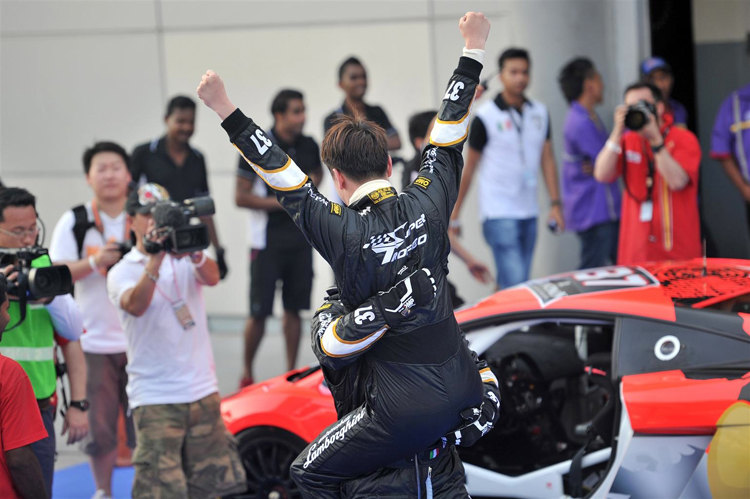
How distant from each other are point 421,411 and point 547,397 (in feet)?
6.43

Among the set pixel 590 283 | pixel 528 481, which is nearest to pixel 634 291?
pixel 590 283

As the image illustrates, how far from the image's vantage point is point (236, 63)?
30.5 feet

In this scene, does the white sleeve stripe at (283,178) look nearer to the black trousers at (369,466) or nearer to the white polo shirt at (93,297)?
the black trousers at (369,466)

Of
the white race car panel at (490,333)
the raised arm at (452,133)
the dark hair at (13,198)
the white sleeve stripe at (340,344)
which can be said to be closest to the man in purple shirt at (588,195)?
the white race car panel at (490,333)

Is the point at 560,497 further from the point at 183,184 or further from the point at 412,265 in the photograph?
the point at 183,184

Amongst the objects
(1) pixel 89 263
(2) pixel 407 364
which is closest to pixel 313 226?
(2) pixel 407 364

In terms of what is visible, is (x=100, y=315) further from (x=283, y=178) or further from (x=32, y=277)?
(x=283, y=178)

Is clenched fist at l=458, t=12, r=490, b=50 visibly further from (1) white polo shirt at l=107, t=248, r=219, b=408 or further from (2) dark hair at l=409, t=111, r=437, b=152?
(2) dark hair at l=409, t=111, r=437, b=152

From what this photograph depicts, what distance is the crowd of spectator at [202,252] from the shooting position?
3990mm

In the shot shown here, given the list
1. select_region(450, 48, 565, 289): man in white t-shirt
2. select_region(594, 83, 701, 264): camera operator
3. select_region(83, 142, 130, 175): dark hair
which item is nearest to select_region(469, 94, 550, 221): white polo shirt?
select_region(450, 48, 565, 289): man in white t-shirt

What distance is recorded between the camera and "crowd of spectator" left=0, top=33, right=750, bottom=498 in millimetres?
3990

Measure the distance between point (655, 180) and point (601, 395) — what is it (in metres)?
1.95

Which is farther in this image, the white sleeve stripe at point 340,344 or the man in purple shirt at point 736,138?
the man in purple shirt at point 736,138

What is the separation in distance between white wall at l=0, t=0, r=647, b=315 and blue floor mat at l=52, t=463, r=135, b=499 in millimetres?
3696
